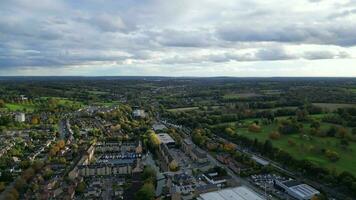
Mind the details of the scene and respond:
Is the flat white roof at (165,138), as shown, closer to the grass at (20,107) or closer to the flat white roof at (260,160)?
the flat white roof at (260,160)

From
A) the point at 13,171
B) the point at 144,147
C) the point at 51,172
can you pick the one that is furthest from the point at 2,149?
the point at 144,147

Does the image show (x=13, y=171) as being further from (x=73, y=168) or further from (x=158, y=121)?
(x=158, y=121)

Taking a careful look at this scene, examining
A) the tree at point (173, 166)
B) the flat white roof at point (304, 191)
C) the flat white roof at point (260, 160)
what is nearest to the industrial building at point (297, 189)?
the flat white roof at point (304, 191)

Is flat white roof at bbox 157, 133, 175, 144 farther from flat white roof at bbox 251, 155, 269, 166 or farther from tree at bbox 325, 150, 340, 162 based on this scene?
tree at bbox 325, 150, 340, 162

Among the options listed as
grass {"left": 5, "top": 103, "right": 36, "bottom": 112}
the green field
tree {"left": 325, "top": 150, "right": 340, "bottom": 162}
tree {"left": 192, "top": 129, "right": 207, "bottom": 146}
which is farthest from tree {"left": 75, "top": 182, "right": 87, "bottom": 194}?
grass {"left": 5, "top": 103, "right": 36, "bottom": 112}

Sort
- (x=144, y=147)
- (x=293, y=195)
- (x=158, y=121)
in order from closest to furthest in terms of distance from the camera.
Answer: (x=293, y=195)
(x=144, y=147)
(x=158, y=121)

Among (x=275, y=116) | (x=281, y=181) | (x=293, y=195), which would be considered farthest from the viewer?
(x=275, y=116)
